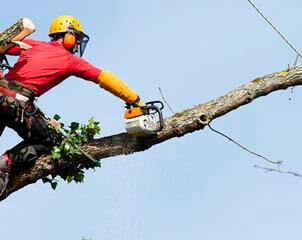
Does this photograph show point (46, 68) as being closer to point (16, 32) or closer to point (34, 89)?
point (34, 89)

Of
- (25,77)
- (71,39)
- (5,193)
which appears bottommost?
(5,193)

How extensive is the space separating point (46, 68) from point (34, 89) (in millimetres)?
229

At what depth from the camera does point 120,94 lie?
22.7 feet

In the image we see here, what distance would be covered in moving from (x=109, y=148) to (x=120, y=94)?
0.51 meters

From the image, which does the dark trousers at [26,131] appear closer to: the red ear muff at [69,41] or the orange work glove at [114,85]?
the orange work glove at [114,85]

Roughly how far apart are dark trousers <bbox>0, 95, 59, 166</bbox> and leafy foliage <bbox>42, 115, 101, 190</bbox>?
0.39 feet

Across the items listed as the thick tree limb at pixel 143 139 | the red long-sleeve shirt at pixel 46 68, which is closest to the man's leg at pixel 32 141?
the thick tree limb at pixel 143 139

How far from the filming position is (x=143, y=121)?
665 centimetres

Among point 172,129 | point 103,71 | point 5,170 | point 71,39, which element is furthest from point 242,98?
point 5,170

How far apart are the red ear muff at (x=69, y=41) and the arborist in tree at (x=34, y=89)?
0.14 m

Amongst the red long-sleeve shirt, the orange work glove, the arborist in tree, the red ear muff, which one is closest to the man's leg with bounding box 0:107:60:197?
the arborist in tree

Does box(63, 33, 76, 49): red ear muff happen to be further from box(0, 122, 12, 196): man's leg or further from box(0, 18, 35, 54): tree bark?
box(0, 122, 12, 196): man's leg

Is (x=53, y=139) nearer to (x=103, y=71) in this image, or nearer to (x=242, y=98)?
(x=103, y=71)

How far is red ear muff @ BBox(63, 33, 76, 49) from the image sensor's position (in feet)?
23.9
